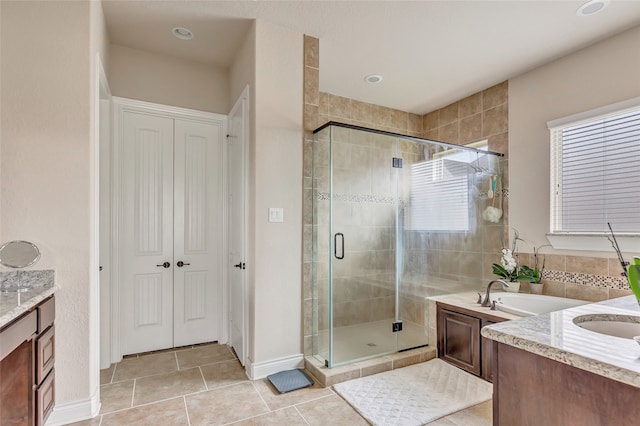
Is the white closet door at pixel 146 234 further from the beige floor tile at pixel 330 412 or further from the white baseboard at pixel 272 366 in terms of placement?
the beige floor tile at pixel 330 412

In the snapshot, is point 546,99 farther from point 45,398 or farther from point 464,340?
point 45,398

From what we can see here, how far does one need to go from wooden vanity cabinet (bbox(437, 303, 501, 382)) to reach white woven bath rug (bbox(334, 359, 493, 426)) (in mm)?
85

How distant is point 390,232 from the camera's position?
306 centimetres

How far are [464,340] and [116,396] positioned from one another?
2.68 m

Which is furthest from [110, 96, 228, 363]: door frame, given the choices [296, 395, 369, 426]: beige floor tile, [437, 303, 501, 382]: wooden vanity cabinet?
[437, 303, 501, 382]: wooden vanity cabinet

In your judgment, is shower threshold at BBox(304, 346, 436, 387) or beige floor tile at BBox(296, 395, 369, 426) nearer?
beige floor tile at BBox(296, 395, 369, 426)

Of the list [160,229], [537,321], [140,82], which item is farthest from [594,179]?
[140,82]

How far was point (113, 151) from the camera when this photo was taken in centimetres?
292

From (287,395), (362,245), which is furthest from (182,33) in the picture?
(287,395)

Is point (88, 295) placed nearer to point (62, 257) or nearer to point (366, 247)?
point (62, 257)

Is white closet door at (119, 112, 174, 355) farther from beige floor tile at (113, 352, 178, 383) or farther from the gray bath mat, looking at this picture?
the gray bath mat

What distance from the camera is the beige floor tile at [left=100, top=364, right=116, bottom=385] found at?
99.4 inches

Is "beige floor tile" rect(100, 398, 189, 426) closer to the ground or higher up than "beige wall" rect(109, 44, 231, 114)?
closer to the ground

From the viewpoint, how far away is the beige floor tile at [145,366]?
263cm
